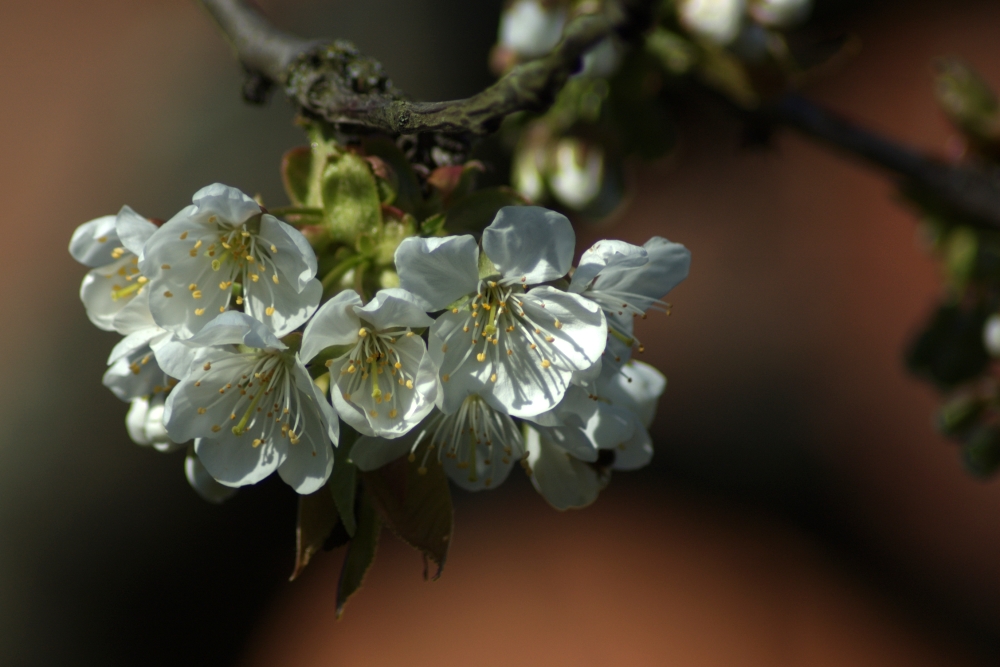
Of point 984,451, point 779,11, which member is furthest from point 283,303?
point 984,451

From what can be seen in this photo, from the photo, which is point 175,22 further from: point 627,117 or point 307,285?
point 307,285

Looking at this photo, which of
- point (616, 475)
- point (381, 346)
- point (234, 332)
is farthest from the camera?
point (616, 475)

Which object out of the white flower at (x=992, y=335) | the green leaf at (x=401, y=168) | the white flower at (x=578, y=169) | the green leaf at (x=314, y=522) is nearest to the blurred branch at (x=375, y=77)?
the green leaf at (x=401, y=168)

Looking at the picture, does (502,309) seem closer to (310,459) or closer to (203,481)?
(310,459)

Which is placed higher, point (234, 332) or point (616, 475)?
point (234, 332)

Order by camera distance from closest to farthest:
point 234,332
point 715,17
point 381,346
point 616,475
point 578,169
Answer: point 234,332 < point 381,346 < point 715,17 < point 578,169 < point 616,475

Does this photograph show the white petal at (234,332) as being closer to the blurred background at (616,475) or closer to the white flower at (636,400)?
the white flower at (636,400)
